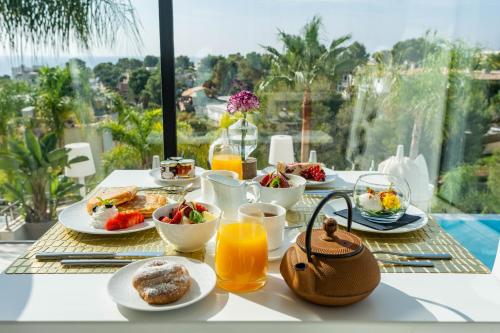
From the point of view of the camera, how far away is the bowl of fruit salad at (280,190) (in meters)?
1.17

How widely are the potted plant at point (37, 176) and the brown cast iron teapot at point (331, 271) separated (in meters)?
2.55

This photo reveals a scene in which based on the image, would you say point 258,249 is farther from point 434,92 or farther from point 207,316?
point 434,92

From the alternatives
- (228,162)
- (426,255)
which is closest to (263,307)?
(426,255)

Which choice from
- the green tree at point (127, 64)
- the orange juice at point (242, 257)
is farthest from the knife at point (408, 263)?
the green tree at point (127, 64)

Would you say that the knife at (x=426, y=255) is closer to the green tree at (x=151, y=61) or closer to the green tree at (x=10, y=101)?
the green tree at (x=151, y=61)

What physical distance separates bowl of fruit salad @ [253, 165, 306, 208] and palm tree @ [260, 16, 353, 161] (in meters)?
2.04

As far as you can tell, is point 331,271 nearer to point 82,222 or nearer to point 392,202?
point 392,202

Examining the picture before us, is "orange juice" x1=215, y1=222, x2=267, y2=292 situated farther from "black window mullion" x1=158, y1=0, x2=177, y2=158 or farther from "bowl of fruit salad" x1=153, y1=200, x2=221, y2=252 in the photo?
"black window mullion" x1=158, y1=0, x2=177, y2=158

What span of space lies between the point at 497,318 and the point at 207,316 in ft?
1.59

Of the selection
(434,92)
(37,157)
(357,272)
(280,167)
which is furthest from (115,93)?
(357,272)

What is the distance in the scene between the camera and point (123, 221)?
105cm

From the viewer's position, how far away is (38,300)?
0.76 metres

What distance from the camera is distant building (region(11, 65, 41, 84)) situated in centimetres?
265

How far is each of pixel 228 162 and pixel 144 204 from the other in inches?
12.5
